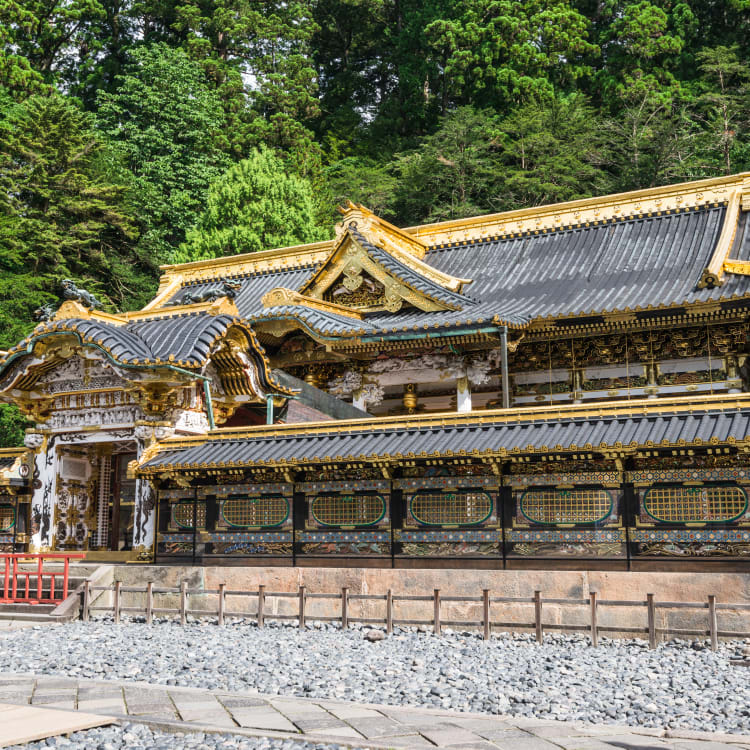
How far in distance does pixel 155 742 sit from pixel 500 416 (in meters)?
9.95

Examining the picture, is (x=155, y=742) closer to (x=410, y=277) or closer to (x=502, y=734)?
(x=502, y=734)

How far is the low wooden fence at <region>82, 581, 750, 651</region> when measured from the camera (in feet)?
39.9

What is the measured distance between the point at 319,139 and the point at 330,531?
150ft

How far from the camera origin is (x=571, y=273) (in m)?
23.5

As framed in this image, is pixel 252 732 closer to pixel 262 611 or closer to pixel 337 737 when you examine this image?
pixel 337 737

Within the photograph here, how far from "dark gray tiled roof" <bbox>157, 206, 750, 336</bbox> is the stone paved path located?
12.6 m

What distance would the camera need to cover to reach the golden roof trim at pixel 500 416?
14344 mm

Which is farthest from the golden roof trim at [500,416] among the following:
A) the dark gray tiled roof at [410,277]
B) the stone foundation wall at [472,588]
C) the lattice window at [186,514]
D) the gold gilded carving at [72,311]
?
the dark gray tiled roof at [410,277]

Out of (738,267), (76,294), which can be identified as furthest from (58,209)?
(738,267)

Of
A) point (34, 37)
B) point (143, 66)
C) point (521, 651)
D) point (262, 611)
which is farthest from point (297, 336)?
point (34, 37)

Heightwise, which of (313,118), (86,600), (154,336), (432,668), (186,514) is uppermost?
(313,118)

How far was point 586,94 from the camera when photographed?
5284 cm

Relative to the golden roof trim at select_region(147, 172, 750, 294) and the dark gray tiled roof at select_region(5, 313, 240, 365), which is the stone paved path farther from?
the golden roof trim at select_region(147, 172, 750, 294)

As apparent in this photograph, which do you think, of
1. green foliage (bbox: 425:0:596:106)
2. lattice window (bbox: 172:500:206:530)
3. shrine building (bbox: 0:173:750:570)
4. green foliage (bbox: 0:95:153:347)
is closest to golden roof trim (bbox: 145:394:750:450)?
shrine building (bbox: 0:173:750:570)
